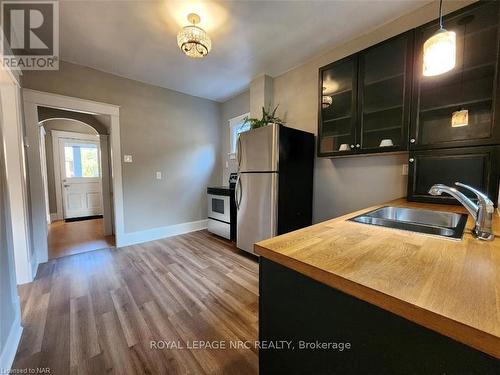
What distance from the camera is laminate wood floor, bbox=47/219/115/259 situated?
3053mm

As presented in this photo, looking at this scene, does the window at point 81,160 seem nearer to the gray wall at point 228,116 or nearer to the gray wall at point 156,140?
the gray wall at point 156,140

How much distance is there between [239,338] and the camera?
143 cm

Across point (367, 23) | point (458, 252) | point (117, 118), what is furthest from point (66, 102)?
point (458, 252)

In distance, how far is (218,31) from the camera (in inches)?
83.2

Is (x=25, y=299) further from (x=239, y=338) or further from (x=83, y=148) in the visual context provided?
(x=83, y=148)

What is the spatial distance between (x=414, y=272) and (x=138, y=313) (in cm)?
192

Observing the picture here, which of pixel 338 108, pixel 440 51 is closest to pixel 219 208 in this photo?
pixel 338 108

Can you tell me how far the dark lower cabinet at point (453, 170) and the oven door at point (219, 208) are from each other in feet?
7.81

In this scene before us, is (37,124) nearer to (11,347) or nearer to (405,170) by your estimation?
(11,347)

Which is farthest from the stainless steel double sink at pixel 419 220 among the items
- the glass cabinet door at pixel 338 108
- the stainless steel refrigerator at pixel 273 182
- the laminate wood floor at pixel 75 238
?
the laminate wood floor at pixel 75 238

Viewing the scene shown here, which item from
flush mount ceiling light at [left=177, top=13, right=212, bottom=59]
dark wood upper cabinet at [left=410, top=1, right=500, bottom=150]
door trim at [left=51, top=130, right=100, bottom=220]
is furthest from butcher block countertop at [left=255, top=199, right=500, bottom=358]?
door trim at [left=51, top=130, right=100, bottom=220]

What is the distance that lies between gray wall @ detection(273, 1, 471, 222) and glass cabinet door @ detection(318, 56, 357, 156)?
0.28 metres

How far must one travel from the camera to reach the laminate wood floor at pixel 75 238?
3.05 m

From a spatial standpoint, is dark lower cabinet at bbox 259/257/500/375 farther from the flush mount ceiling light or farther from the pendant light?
the flush mount ceiling light
